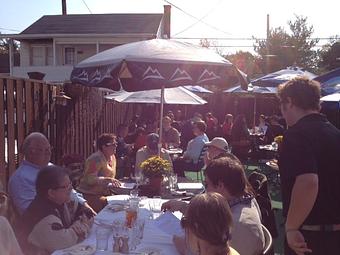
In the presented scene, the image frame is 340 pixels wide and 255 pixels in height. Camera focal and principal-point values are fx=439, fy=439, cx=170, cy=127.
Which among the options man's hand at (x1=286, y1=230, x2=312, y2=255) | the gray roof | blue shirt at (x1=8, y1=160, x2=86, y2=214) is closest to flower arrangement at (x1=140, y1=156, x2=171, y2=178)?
blue shirt at (x1=8, y1=160, x2=86, y2=214)

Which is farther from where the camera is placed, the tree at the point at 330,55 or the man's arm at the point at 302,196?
the tree at the point at 330,55

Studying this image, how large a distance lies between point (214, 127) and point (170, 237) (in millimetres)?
11649

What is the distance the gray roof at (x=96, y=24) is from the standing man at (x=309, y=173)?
2136 centimetres

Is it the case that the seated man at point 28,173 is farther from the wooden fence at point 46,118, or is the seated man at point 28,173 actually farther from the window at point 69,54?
the window at point 69,54

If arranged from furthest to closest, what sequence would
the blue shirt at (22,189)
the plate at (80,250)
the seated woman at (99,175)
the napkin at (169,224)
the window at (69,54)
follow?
the window at (69,54) < the seated woman at (99,175) < the blue shirt at (22,189) < the napkin at (169,224) < the plate at (80,250)

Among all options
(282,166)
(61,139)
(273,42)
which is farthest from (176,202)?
(273,42)

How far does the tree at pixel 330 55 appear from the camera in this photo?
39.5 metres

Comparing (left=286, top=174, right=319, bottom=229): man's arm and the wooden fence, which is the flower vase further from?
(left=286, top=174, right=319, bottom=229): man's arm

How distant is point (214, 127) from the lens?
47.6ft

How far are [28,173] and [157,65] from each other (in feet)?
5.43

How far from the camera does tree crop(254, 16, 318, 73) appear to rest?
4294cm

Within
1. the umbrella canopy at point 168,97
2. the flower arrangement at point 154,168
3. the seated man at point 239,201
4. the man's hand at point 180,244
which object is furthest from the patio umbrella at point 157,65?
the umbrella canopy at point 168,97

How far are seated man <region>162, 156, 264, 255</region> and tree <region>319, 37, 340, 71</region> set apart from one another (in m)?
37.3

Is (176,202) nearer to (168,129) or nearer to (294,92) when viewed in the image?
(294,92)
